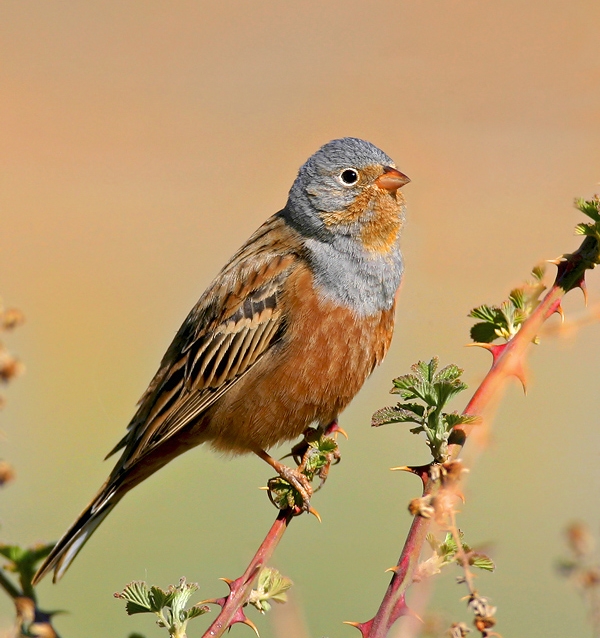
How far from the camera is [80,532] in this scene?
3668mm

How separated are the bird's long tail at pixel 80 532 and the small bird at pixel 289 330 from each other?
11 mm

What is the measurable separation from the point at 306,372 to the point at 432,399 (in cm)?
237

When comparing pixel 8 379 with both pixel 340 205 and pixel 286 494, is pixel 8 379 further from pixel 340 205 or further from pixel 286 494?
pixel 340 205

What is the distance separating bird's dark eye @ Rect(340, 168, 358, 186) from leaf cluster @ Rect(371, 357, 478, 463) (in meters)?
2.97

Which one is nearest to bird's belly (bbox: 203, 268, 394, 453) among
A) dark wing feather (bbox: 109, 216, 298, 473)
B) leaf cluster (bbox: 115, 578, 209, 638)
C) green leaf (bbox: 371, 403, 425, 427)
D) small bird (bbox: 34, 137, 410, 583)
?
small bird (bbox: 34, 137, 410, 583)

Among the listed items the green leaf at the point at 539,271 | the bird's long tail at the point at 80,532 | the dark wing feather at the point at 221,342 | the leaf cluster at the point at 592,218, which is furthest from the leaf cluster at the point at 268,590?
the dark wing feather at the point at 221,342

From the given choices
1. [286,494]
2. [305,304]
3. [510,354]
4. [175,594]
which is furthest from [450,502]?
[305,304]

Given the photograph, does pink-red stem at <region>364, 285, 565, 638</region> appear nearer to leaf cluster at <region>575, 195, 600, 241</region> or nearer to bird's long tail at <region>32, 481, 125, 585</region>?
leaf cluster at <region>575, 195, 600, 241</region>

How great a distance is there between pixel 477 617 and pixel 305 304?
9.97ft

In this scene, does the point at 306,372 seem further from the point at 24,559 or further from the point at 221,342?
the point at 24,559

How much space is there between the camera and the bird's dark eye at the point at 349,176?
4648mm

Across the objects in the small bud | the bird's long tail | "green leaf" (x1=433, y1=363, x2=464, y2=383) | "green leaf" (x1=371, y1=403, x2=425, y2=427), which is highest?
"green leaf" (x1=433, y1=363, x2=464, y2=383)

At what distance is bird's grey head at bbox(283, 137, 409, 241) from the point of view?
4586 millimetres

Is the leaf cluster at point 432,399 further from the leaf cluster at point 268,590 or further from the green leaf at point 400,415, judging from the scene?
the leaf cluster at point 268,590
